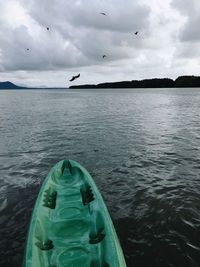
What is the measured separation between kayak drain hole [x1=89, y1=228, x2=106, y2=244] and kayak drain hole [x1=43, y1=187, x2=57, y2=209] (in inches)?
96.9

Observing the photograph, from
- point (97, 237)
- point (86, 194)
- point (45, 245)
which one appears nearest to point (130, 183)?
point (86, 194)

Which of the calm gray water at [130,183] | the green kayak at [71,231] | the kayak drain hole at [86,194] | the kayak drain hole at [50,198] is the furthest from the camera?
the kayak drain hole at [86,194]

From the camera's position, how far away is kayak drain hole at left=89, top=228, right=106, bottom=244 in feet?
24.9

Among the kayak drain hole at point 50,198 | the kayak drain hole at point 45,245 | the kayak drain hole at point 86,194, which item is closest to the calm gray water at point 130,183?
the kayak drain hole at point 50,198

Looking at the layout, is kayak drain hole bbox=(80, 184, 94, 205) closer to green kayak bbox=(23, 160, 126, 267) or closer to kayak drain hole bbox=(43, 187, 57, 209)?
green kayak bbox=(23, 160, 126, 267)

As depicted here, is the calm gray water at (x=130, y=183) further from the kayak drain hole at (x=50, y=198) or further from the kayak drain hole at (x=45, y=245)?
the kayak drain hole at (x=45, y=245)

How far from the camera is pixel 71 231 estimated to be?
8.59 m

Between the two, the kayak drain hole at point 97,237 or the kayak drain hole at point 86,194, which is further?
the kayak drain hole at point 86,194

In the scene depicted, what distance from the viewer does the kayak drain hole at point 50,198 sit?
975 cm

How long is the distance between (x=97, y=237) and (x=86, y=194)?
2941mm

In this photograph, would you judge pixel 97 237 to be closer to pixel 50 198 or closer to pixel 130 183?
pixel 50 198

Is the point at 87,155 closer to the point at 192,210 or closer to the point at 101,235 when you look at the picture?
the point at 192,210

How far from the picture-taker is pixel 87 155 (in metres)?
19.6

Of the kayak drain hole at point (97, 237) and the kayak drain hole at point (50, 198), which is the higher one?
the kayak drain hole at point (97, 237)
